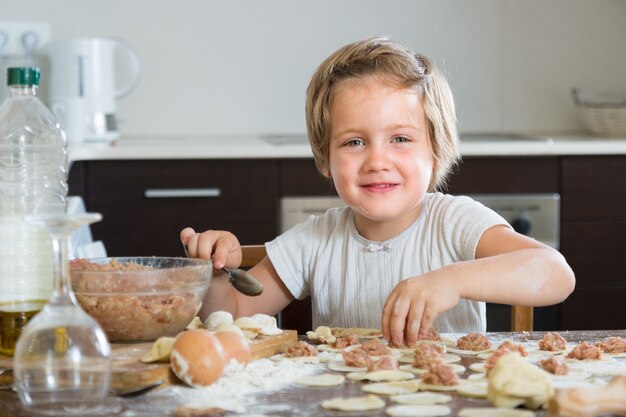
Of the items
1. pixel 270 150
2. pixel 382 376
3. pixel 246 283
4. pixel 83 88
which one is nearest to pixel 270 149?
pixel 270 150

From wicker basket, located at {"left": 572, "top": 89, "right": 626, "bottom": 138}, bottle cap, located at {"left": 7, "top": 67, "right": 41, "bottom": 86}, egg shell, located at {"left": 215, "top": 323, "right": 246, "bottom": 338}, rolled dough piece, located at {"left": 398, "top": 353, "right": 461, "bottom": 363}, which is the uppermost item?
wicker basket, located at {"left": 572, "top": 89, "right": 626, "bottom": 138}

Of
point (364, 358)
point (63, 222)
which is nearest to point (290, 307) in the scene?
point (364, 358)

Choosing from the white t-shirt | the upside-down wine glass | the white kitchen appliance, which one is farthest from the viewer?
the white kitchen appliance

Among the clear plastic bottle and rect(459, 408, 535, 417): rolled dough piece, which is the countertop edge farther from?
rect(459, 408, 535, 417): rolled dough piece

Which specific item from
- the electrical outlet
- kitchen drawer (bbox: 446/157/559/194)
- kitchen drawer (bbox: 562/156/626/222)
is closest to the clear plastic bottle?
kitchen drawer (bbox: 446/157/559/194)

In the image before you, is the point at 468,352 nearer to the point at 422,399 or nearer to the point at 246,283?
the point at 422,399

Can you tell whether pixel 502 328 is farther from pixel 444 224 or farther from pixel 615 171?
pixel 444 224

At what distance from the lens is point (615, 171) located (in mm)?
2895

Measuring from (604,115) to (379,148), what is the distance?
74.2 inches

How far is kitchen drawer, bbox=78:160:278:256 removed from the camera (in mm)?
2826

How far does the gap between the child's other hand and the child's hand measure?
37cm

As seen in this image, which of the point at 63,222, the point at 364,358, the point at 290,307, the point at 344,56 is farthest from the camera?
the point at 290,307

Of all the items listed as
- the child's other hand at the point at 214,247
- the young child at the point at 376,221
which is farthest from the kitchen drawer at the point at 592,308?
the child's other hand at the point at 214,247

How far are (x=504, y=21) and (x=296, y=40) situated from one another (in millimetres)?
727
